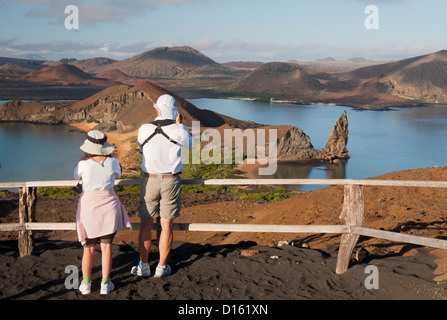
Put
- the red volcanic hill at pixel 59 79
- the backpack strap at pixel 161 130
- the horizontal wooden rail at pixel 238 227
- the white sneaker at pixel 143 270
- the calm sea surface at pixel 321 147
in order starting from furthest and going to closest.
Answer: the red volcanic hill at pixel 59 79
the calm sea surface at pixel 321 147
the horizontal wooden rail at pixel 238 227
the white sneaker at pixel 143 270
the backpack strap at pixel 161 130

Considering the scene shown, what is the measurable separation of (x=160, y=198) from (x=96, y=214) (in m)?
0.79

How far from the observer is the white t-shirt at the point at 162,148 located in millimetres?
5156

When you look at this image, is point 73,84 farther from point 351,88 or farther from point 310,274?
point 310,274

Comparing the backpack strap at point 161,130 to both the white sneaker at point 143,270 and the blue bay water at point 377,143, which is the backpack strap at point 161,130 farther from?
the blue bay water at point 377,143

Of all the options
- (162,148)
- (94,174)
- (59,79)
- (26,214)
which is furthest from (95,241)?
(59,79)

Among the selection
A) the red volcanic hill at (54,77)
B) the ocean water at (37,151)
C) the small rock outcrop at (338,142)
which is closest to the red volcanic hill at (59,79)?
the red volcanic hill at (54,77)

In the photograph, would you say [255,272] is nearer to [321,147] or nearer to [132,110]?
[321,147]

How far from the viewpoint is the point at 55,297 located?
4.95 m

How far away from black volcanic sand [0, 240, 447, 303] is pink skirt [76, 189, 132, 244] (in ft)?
2.31

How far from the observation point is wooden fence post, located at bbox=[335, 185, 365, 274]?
5.52m

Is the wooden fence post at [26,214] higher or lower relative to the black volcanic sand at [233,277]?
higher
